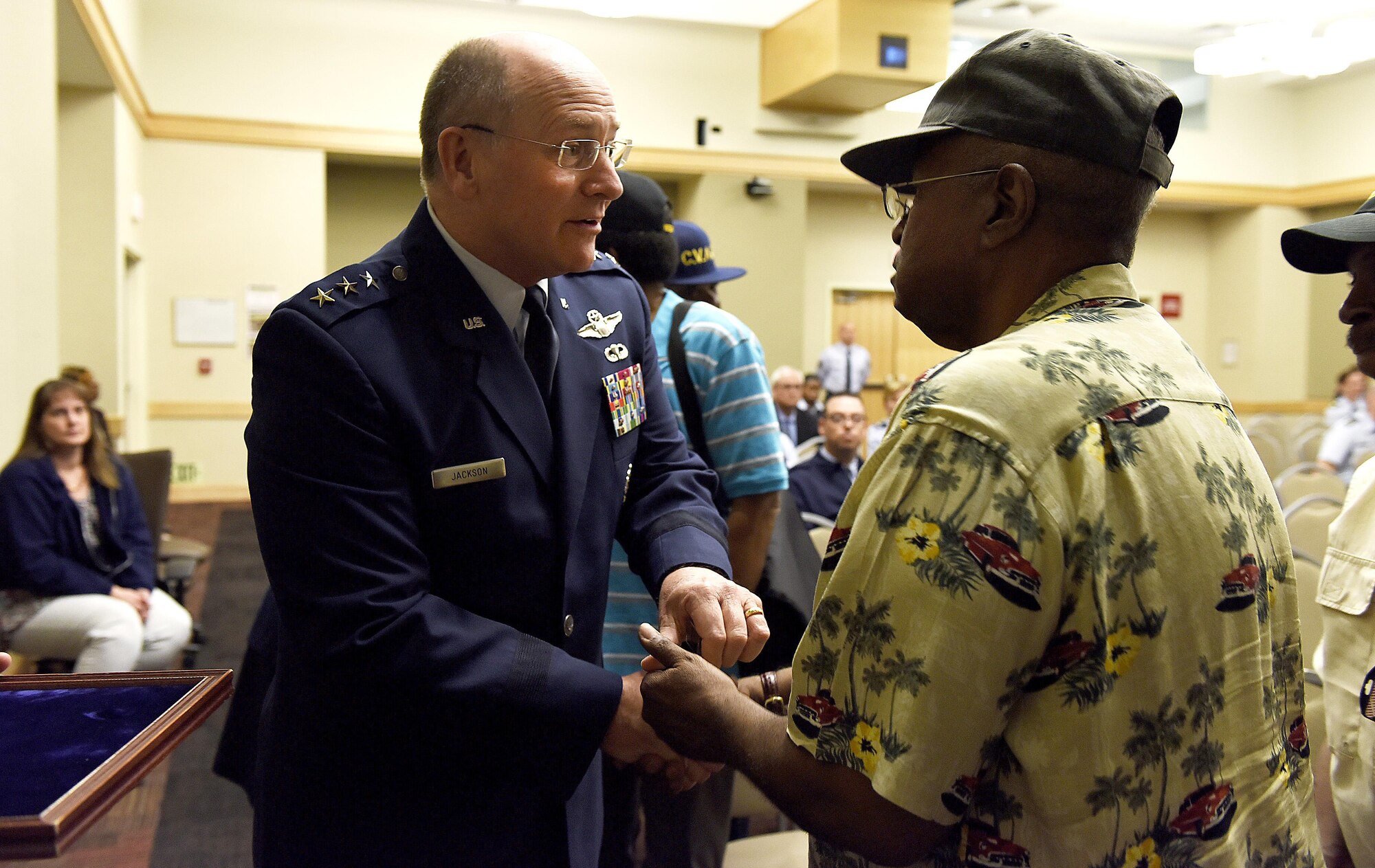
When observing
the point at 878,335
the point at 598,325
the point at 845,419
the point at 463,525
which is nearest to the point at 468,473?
the point at 463,525

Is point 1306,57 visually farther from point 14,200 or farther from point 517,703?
point 517,703

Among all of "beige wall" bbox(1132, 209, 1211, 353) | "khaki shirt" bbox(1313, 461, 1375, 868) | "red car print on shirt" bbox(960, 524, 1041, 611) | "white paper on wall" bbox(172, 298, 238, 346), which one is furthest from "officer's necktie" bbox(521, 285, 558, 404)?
"beige wall" bbox(1132, 209, 1211, 353)

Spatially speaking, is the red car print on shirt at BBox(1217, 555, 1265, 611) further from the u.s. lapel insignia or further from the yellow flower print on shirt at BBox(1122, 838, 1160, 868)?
the u.s. lapel insignia

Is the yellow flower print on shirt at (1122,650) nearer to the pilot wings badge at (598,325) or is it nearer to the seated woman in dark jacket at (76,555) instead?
the pilot wings badge at (598,325)

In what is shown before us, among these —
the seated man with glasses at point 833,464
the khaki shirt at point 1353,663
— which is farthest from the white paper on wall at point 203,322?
the khaki shirt at point 1353,663

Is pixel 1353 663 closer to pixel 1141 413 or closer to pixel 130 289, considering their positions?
pixel 1141 413

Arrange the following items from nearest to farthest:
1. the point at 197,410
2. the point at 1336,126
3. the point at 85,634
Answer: the point at 85,634 → the point at 197,410 → the point at 1336,126

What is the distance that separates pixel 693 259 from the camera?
2727mm

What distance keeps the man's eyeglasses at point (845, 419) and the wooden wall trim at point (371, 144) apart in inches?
190

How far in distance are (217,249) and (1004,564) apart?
9515 millimetres

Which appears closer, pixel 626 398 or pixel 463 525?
pixel 463 525

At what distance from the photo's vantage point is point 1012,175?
99 cm

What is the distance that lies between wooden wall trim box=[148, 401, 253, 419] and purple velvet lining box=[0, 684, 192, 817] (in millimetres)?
8523

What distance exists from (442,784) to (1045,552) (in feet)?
2.56
